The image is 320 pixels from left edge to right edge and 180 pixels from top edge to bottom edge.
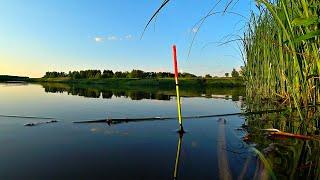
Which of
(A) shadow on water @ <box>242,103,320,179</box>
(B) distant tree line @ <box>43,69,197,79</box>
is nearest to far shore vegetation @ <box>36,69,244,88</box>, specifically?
(B) distant tree line @ <box>43,69,197,79</box>

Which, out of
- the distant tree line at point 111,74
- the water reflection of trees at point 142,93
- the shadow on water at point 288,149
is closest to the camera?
the shadow on water at point 288,149

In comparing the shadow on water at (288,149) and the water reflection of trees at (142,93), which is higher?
the water reflection of trees at (142,93)

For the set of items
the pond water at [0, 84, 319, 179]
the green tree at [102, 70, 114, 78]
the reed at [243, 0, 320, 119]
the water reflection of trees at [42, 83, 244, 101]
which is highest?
the green tree at [102, 70, 114, 78]

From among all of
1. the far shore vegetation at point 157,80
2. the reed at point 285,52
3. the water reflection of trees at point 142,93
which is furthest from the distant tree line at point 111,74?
the reed at point 285,52

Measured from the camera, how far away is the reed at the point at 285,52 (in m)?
3.68

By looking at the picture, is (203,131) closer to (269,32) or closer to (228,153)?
(228,153)

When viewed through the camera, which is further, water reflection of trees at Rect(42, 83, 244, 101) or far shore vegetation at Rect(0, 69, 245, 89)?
far shore vegetation at Rect(0, 69, 245, 89)

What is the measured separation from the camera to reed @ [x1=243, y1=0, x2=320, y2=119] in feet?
12.1

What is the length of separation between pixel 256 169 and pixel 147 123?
3.77m

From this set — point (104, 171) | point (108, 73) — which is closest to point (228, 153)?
point (104, 171)

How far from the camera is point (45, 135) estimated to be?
18.4 ft

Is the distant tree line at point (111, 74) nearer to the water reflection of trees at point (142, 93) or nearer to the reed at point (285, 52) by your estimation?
the water reflection of trees at point (142, 93)

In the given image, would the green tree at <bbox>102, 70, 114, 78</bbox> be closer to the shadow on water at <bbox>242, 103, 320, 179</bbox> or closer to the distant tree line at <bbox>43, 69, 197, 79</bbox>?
the distant tree line at <bbox>43, 69, 197, 79</bbox>

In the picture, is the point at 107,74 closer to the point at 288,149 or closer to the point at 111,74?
the point at 111,74
